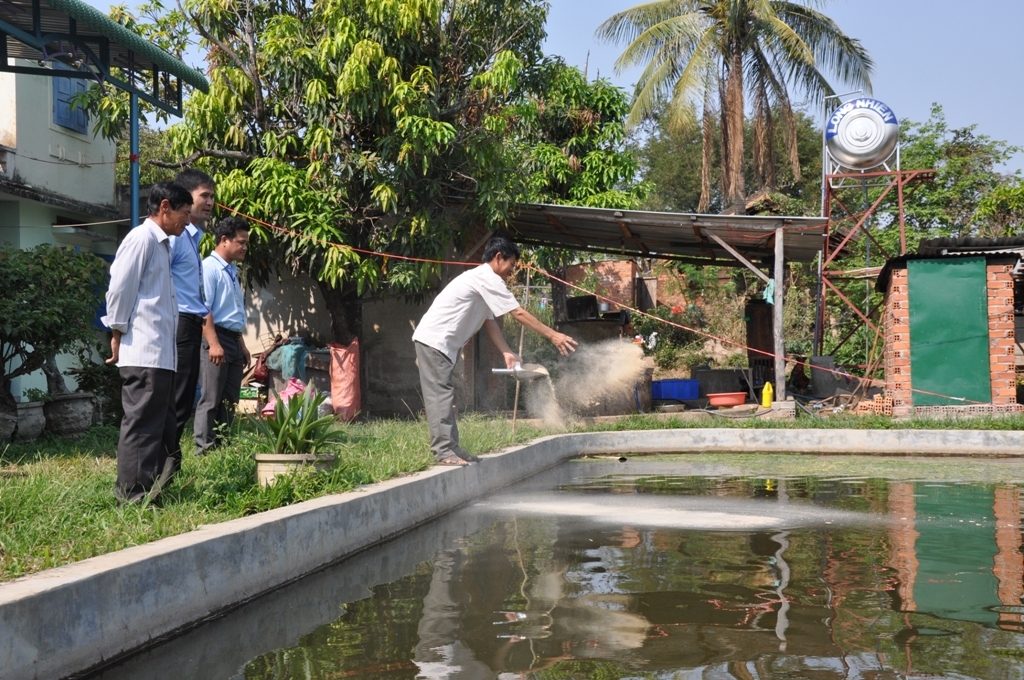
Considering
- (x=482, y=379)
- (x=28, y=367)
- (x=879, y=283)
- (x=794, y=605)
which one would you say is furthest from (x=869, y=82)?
(x=794, y=605)

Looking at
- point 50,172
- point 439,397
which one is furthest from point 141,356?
point 50,172

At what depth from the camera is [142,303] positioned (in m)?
5.23

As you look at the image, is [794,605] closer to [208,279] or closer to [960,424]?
[208,279]

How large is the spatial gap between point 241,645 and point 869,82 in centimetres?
2720

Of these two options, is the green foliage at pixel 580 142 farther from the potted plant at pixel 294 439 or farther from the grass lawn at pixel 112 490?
the potted plant at pixel 294 439

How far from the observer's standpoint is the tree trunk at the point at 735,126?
89.5 ft

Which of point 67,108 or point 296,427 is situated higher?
point 67,108

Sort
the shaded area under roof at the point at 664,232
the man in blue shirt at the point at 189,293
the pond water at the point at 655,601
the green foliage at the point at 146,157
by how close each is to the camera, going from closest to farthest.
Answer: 1. the pond water at the point at 655,601
2. the man in blue shirt at the point at 189,293
3. the shaded area under roof at the point at 664,232
4. the green foliage at the point at 146,157

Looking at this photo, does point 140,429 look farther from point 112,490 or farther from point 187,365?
point 187,365

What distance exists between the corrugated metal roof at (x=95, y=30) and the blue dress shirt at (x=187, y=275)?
3.83 metres

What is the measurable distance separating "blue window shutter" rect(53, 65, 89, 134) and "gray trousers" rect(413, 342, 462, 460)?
41.7ft

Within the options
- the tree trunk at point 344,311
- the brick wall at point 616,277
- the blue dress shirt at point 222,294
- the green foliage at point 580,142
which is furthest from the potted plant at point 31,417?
the brick wall at point 616,277

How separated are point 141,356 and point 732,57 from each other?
25039mm

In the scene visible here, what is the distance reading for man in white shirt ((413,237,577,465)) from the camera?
26.1ft
